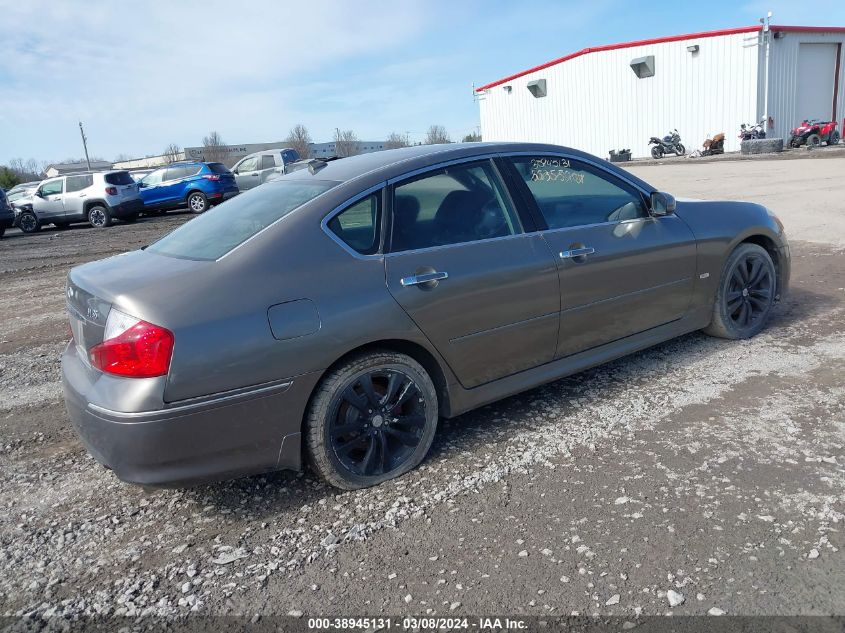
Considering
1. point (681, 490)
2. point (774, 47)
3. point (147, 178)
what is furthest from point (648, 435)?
point (774, 47)

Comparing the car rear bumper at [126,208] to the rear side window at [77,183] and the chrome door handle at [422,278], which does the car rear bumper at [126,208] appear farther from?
the chrome door handle at [422,278]

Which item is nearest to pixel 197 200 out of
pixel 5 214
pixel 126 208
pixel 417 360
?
pixel 126 208

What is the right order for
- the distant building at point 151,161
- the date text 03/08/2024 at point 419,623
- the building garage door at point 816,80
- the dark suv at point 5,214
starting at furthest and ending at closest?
1. the distant building at point 151,161
2. the building garage door at point 816,80
3. the dark suv at point 5,214
4. the date text 03/08/2024 at point 419,623

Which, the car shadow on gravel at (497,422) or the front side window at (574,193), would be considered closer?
the car shadow on gravel at (497,422)

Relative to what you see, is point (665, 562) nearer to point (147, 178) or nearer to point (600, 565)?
point (600, 565)

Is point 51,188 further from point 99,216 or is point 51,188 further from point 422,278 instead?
point 422,278

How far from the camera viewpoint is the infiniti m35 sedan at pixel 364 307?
278cm

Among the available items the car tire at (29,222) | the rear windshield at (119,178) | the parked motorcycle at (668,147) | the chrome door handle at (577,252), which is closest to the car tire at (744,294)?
the chrome door handle at (577,252)

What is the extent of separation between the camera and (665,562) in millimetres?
2527

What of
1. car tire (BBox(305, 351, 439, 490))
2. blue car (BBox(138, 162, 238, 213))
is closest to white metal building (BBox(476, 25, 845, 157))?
blue car (BBox(138, 162, 238, 213))

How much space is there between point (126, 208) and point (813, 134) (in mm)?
26818

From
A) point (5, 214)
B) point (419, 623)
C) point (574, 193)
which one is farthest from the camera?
point (5, 214)

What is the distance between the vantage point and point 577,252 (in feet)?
12.7

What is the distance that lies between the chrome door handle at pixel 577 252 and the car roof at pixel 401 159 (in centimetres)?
65
